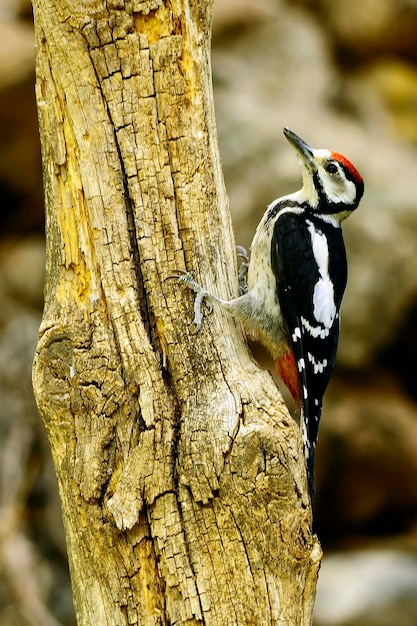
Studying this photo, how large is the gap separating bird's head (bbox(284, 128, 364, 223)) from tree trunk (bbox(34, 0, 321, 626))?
3.30ft

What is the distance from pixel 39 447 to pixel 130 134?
4.10 meters

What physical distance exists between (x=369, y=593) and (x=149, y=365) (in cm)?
414

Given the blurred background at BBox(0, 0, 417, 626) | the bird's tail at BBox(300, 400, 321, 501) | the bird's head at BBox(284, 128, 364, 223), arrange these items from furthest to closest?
the blurred background at BBox(0, 0, 417, 626)
the bird's head at BBox(284, 128, 364, 223)
the bird's tail at BBox(300, 400, 321, 501)

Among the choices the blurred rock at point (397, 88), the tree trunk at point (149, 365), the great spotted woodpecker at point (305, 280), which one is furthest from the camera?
the blurred rock at point (397, 88)

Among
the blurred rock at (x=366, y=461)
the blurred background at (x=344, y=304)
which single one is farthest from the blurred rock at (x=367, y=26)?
the blurred rock at (x=366, y=461)

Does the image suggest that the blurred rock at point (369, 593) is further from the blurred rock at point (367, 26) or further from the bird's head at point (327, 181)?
the blurred rock at point (367, 26)

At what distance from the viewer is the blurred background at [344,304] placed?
6078 mm

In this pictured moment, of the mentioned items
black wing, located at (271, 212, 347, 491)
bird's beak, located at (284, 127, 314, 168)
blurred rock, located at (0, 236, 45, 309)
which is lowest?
black wing, located at (271, 212, 347, 491)

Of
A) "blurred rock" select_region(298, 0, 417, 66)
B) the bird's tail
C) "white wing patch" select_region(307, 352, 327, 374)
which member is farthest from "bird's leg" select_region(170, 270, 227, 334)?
"blurred rock" select_region(298, 0, 417, 66)

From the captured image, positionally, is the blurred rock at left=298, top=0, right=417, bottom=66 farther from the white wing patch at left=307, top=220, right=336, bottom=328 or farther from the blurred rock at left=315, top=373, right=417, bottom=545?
the white wing patch at left=307, top=220, right=336, bottom=328

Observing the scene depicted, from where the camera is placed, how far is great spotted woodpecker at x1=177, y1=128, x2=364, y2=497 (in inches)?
134

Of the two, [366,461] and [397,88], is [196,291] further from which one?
[397,88]

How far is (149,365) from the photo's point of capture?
2.56 metres

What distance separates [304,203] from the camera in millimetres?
3750
